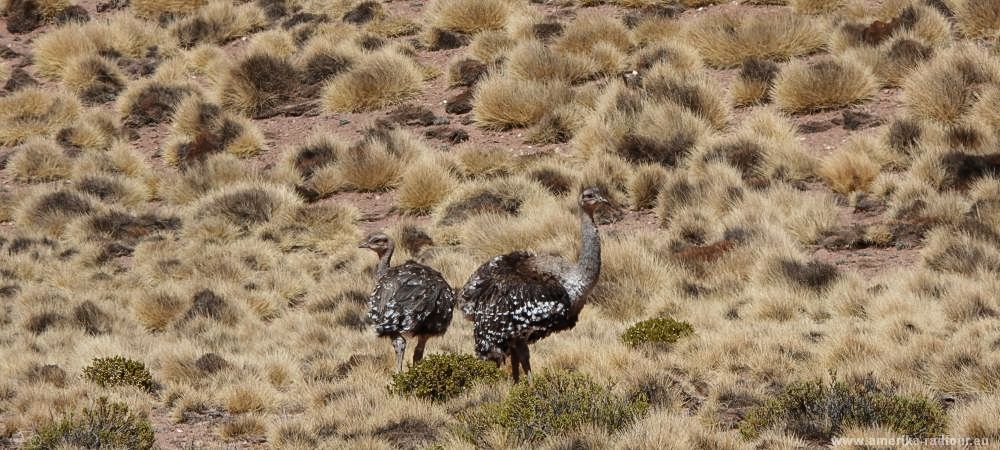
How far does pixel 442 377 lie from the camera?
10469 mm

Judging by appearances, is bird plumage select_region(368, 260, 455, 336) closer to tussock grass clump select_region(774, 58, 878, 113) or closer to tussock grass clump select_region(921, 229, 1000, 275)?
tussock grass clump select_region(921, 229, 1000, 275)

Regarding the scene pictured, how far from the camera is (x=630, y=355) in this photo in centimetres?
1139

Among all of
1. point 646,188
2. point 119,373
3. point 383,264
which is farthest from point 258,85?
point 119,373

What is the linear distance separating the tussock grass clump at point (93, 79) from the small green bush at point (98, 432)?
711 inches

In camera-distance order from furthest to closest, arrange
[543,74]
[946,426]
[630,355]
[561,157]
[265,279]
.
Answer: [543,74] < [561,157] < [265,279] < [630,355] < [946,426]

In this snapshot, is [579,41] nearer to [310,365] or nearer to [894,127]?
[894,127]

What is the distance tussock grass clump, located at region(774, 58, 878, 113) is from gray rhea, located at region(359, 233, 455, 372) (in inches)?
448

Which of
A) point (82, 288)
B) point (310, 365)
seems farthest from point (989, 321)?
point (82, 288)

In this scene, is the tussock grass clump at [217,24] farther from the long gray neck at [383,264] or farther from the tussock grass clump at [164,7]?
the long gray neck at [383,264]

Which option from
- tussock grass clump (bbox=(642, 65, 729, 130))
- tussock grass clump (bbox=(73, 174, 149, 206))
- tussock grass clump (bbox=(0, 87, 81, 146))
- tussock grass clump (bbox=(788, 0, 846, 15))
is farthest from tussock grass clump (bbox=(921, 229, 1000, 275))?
tussock grass clump (bbox=(0, 87, 81, 146))

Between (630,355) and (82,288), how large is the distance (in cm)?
919

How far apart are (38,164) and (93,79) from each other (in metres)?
4.45

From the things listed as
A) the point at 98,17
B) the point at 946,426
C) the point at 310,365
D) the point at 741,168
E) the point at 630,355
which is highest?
the point at 946,426

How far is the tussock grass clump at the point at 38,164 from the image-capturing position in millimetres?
22922
